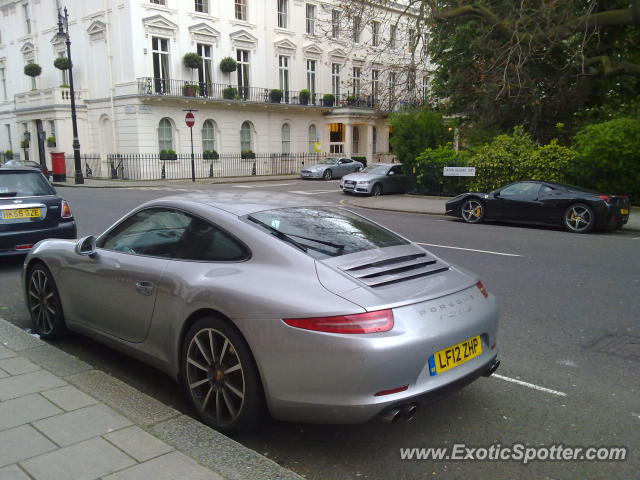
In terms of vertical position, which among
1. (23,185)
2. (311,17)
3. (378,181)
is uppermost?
(311,17)

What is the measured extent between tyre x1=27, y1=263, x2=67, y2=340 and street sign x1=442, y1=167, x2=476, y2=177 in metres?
16.5

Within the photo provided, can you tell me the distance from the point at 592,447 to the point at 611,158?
14.9 m

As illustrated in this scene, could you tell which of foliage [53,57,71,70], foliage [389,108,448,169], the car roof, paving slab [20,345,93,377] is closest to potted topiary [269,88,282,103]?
foliage [53,57,71,70]

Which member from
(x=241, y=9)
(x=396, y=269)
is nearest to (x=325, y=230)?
(x=396, y=269)

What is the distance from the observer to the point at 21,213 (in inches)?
320

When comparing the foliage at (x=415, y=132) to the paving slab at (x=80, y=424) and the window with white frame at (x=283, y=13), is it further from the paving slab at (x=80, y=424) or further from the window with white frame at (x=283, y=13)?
the paving slab at (x=80, y=424)

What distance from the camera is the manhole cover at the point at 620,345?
189 inches

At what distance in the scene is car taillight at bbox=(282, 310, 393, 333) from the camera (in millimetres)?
2939

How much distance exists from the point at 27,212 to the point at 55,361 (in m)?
4.79

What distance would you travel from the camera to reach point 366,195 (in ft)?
78.1

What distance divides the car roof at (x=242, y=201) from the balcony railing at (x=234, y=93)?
24.9m

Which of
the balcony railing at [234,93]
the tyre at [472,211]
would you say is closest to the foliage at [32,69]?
the balcony railing at [234,93]

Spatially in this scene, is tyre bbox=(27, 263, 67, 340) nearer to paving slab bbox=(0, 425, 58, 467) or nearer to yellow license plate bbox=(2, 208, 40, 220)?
paving slab bbox=(0, 425, 58, 467)

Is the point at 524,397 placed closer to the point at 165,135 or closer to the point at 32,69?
the point at 165,135
